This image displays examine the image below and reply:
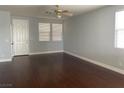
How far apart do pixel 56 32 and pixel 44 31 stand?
0.90 m

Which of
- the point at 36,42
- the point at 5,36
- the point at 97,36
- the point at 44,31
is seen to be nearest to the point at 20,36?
the point at 36,42

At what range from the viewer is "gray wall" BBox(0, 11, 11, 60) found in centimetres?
540

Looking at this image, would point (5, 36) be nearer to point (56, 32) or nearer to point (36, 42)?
point (36, 42)

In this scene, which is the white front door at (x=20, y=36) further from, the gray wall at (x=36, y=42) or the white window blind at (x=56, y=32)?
the white window blind at (x=56, y=32)

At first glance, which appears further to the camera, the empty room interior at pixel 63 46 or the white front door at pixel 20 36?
the white front door at pixel 20 36

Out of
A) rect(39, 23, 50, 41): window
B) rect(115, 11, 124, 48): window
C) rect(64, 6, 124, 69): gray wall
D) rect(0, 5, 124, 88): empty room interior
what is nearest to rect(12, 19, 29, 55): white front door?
rect(0, 5, 124, 88): empty room interior

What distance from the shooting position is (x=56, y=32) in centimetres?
838

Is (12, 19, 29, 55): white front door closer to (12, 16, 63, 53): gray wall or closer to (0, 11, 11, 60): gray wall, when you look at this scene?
(12, 16, 63, 53): gray wall

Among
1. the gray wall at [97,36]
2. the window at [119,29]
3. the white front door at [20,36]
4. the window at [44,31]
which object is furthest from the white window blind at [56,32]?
the window at [119,29]

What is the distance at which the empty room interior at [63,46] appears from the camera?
3447 mm

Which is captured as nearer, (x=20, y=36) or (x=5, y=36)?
(x=5, y=36)

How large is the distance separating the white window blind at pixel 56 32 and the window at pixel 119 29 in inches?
192
